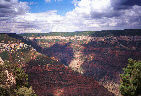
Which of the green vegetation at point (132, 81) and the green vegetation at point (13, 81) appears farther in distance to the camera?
the green vegetation at point (132, 81)

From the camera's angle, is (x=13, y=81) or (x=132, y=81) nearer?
(x=132, y=81)

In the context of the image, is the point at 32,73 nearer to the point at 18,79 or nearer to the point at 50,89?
the point at 50,89

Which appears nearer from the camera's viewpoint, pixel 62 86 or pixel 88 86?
pixel 62 86

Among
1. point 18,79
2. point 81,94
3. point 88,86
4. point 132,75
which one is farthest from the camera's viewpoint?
point 88,86

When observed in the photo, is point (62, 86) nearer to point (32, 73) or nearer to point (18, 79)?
point (32, 73)

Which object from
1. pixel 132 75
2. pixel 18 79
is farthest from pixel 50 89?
pixel 132 75

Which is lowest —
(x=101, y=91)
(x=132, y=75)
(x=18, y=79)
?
(x=101, y=91)

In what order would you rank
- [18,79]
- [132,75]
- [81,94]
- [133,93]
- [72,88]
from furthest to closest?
[72,88]
[81,94]
[18,79]
[132,75]
[133,93]

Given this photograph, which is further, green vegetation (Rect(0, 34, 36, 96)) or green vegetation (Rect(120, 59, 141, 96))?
green vegetation (Rect(120, 59, 141, 96))

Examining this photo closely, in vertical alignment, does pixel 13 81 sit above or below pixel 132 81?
below

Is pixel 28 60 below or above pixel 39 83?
above
